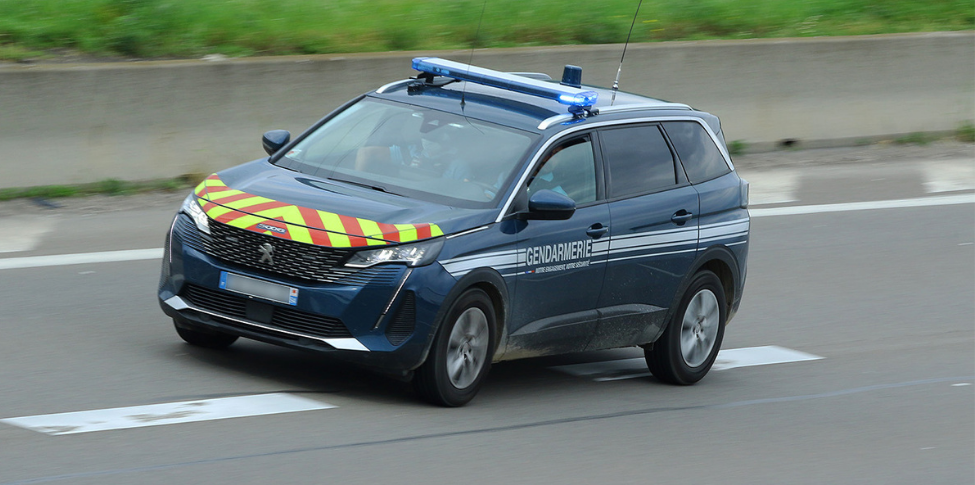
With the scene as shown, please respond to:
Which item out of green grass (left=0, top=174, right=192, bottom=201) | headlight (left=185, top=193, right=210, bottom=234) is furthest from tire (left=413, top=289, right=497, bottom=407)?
green grass (left=0, top=174, right=192, bottom=201)

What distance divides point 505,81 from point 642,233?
1205 millimetres

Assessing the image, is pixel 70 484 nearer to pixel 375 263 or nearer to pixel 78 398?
pixel 78 398

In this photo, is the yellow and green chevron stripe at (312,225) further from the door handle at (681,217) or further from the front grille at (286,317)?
the door handle at (681,217)

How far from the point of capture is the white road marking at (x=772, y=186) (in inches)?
571

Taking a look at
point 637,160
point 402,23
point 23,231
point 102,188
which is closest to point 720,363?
point 637,160

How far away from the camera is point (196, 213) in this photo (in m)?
7.26

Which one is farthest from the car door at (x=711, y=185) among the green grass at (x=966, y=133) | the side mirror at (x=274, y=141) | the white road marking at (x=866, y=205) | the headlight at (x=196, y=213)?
the green grass at (x=966, y=133)

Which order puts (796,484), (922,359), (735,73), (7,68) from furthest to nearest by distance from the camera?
(735,73)
(7,68)
(922,359)
(796,484)

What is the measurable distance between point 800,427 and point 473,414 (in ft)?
6.30

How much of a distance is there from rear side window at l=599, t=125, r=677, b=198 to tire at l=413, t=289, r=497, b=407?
50.3 inches

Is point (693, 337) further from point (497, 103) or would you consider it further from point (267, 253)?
point (267, 253)

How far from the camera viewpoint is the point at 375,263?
6.78 meters

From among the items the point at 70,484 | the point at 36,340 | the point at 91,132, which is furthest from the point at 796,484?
the point at 91,132

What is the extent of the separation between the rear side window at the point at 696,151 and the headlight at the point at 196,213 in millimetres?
3006
